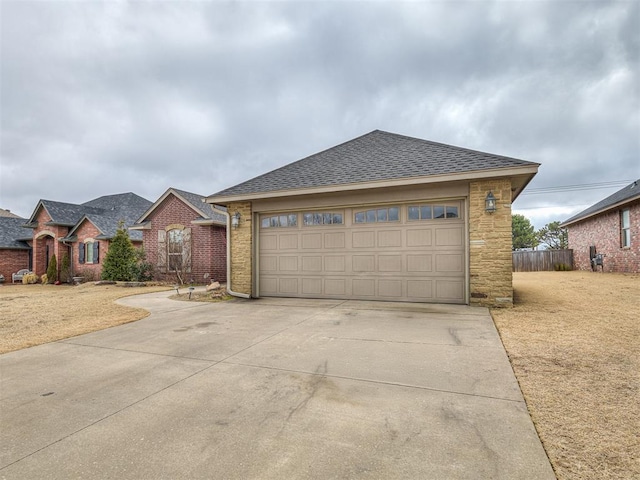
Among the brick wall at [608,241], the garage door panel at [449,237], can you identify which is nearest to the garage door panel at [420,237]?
the garage door panel at [449,237]

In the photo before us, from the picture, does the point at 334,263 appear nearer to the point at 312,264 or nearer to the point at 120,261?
the point at 312,264

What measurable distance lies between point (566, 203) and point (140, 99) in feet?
185

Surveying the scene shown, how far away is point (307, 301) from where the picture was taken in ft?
27.7

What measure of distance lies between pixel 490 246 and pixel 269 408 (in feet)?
20.8

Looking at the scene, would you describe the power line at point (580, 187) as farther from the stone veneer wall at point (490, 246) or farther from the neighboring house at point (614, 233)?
the stone veneer wall at point (490, 246)

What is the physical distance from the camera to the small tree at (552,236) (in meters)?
41.1

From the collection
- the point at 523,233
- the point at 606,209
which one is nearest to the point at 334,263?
the point at 606,209

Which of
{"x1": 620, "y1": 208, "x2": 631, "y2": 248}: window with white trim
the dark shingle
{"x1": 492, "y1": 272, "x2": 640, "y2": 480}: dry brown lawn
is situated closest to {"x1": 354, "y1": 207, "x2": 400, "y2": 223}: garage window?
the dark shingle

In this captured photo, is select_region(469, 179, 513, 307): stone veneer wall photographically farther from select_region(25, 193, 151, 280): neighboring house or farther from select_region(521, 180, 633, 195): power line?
select_region(521, 180, 633, 195): power line

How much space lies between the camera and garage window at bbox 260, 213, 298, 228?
9.27 metres

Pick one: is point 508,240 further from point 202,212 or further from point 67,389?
point 202,212

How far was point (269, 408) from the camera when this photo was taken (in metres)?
2.58

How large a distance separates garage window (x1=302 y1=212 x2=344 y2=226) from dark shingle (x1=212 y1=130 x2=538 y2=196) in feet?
3.03

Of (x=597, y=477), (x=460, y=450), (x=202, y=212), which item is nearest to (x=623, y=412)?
(x=597, y=477)
